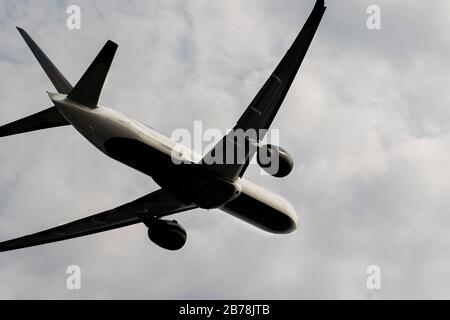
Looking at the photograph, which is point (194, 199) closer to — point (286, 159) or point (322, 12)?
point (286, 159)

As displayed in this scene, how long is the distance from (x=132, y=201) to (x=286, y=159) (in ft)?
26.0

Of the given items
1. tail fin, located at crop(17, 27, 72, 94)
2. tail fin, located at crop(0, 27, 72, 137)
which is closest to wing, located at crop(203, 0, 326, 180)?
tail fin, located at crop(0, 27, 72, 137)

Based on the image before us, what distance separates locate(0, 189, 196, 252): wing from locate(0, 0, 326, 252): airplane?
5 cm

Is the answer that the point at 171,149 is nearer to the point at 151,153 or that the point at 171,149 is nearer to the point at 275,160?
the point at 151,153

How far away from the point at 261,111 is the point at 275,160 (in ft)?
8.99

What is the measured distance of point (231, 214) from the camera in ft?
105

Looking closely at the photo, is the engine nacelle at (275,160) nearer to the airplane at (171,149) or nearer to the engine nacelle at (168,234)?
the airplane at (171,149)

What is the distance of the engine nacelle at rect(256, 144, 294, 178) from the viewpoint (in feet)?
91.2

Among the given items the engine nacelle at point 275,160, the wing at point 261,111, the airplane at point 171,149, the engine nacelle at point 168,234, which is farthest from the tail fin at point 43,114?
the engine nacelle at point 275,160

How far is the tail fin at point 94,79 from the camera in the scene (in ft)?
83.6

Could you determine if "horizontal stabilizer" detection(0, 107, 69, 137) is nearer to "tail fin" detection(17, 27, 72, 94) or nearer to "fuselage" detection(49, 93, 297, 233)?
"fuselage" detection(49, 93, 297, 233)

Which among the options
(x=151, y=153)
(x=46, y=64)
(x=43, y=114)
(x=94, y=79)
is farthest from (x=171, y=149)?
(x=46, y=64)
